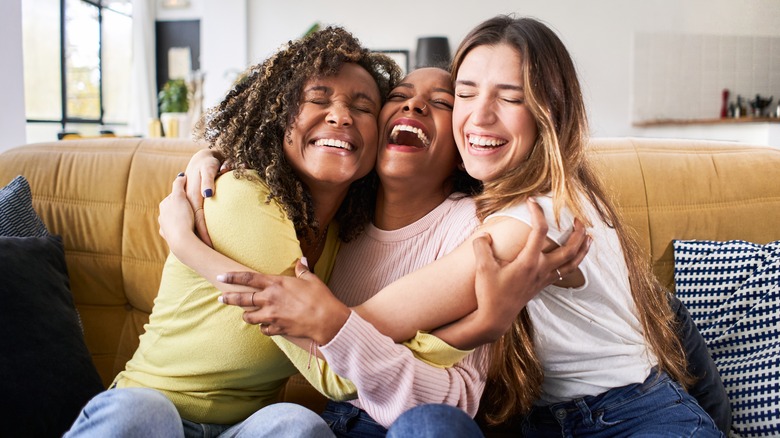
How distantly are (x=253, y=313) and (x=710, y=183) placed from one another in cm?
136

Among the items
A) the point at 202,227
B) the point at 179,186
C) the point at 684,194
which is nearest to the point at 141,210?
the point at 179,186

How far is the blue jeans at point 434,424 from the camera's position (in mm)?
938

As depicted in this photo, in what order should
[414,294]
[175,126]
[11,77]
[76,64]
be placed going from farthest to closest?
[76,64]
[175,126]
[11,77]
[414,294]

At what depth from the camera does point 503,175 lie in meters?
1.31

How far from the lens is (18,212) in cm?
162

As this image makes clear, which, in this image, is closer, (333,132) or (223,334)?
(223,334)

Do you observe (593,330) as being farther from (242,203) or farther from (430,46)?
(430,46)

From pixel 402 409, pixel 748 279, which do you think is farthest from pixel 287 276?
pixel 748 279

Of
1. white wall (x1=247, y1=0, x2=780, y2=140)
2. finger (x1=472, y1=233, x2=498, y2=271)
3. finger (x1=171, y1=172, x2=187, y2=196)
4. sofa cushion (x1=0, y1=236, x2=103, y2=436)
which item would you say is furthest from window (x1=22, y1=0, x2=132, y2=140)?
finger (x1=472, y1=233, x2=498, y2=271)

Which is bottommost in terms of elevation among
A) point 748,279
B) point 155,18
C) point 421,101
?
point 748,279

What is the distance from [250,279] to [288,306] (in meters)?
0.08

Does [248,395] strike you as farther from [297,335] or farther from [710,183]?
[710,183]

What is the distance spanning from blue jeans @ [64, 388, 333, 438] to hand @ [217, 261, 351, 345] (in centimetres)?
14

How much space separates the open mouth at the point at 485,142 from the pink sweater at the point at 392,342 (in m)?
0.13
